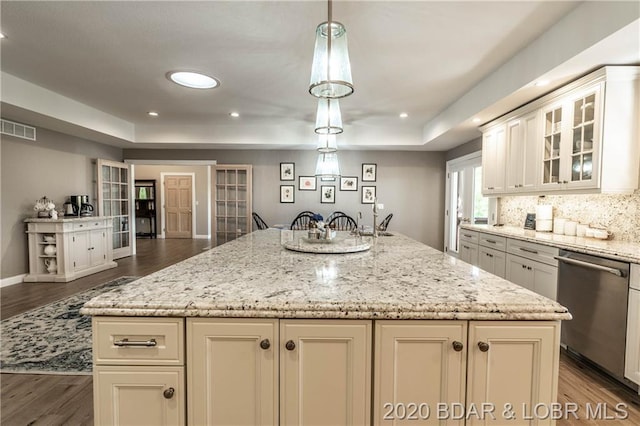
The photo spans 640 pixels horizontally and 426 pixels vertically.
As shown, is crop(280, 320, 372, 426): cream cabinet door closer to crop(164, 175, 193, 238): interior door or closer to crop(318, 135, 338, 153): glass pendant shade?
crop(318, 135, 338, 153): glass pendant shade

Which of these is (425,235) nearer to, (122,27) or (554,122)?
(554,122)

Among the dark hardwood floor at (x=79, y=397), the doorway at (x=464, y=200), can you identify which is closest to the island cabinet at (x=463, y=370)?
the dark hardwood floor at (x=79, y=397)

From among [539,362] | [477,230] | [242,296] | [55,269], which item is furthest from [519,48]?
[55,269]

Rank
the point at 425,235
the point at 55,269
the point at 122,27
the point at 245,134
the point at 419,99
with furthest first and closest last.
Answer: the point at 425,235, the point at 245,134, the point at 55,269, the point at 419,99, the point at 122,27

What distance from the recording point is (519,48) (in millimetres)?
2703

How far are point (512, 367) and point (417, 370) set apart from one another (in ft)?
1.10

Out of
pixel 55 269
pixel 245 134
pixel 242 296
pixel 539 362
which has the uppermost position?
pixel 245 134

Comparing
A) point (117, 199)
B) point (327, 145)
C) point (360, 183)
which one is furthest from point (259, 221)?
point (327, 145)

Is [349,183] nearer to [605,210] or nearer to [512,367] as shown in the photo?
[605,210]

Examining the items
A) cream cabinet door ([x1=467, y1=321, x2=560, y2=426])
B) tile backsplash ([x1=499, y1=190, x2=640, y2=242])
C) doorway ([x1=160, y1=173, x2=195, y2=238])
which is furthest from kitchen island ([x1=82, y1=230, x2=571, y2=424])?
doorway ([x1=160, y1=173, x2=195, y2=238])

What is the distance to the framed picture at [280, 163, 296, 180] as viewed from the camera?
255 inches

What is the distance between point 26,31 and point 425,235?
6.59 metres

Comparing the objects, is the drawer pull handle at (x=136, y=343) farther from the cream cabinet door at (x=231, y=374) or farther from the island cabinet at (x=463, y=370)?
the island cabinet at (x=463, y=370)

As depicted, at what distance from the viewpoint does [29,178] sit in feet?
14.7
